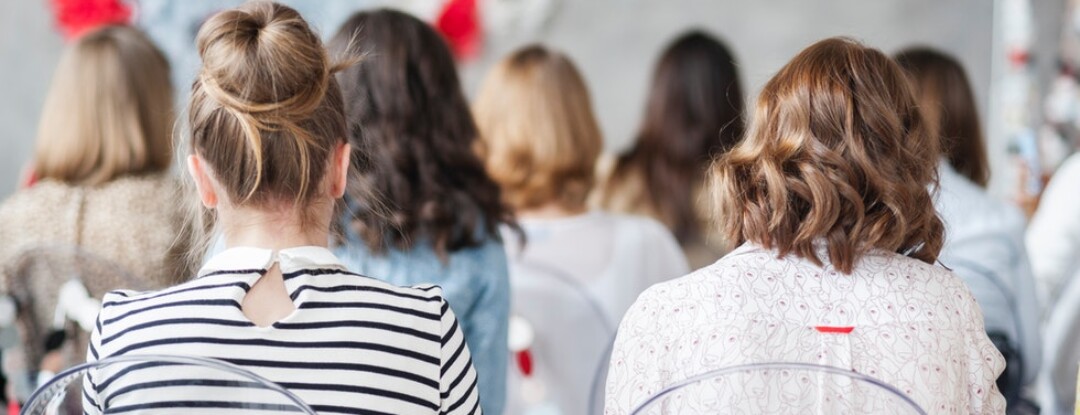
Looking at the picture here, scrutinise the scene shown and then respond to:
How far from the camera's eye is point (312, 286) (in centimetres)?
115

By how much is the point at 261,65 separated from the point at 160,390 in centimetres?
35

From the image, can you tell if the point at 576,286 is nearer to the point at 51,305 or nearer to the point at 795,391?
the point at 51,305

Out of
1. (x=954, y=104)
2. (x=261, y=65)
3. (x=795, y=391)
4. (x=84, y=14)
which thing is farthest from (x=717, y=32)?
(x=795, y=391)

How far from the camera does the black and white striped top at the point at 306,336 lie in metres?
1.09

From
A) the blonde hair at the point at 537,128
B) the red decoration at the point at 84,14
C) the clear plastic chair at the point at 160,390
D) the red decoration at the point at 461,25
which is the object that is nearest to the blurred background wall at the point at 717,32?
the red decoration at the point at 461,25

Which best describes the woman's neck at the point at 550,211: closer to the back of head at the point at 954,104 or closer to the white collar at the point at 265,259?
the back of head at the point at 954,104

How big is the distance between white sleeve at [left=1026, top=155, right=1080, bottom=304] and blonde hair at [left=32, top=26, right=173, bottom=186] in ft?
6.00

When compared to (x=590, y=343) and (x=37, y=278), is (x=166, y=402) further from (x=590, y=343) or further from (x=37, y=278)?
(x=590, y=343)

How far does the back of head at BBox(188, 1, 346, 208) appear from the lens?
1168 mm

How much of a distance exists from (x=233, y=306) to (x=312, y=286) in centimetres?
8

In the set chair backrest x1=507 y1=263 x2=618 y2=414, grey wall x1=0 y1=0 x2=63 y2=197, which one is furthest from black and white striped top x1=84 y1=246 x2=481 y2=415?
grey wall x1=0 y1=0 x2=63 y2=197

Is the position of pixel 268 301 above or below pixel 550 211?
above

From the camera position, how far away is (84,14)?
12.2 feet

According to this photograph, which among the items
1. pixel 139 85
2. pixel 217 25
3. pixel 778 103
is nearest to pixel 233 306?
pixel 217 25
